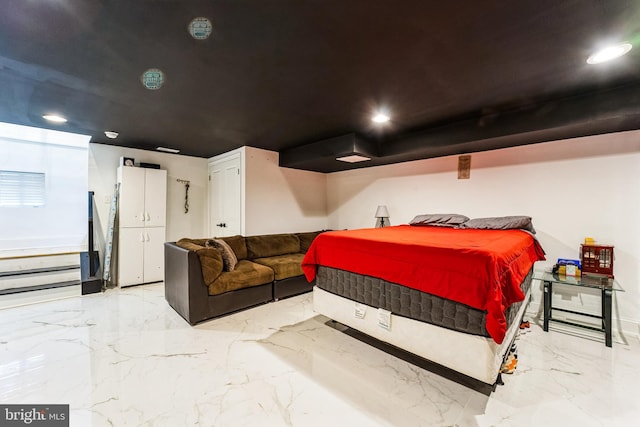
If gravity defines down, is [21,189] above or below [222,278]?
above

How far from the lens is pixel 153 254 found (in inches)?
176

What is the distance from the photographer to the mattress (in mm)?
1688

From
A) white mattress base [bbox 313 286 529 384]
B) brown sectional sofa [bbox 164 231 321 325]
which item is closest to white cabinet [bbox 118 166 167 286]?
brown sectional sofa [bbox 164 231 321 325]

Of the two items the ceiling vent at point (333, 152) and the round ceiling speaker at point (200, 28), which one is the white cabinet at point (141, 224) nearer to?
the ceiling vent at point (333, 152)

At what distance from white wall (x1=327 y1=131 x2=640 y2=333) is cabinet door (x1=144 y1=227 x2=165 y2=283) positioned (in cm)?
446

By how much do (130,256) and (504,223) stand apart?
5.52 meters

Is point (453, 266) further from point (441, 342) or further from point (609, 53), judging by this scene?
point (609, 53)

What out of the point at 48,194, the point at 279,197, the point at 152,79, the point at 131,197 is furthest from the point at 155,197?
the point at 152,79

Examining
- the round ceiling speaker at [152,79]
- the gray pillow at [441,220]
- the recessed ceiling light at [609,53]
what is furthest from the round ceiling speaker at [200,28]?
the gray pillow at [441,220]

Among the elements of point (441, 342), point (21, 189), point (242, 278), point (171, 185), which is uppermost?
point (171, 185)

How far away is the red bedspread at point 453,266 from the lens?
1.58 m

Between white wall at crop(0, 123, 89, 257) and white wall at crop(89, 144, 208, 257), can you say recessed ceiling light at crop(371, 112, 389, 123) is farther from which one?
white wall at crop(0, 123, 89, 257)

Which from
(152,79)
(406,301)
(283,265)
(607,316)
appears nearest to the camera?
(406,301)

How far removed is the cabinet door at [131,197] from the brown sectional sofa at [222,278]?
141 centimetres
